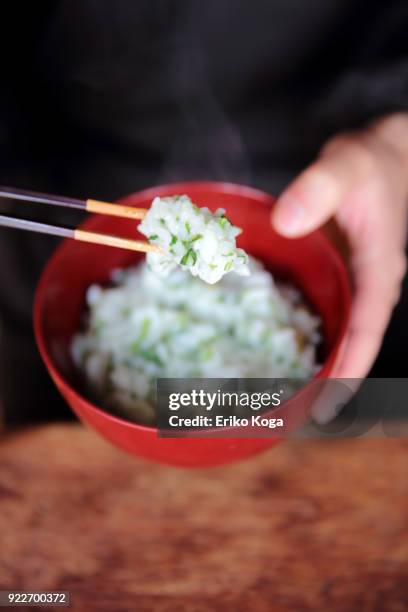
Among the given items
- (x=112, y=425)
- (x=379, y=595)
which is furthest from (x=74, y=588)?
(x=379, y=595)

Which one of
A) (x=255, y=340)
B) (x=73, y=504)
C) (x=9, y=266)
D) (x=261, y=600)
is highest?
(x=9, y=266)

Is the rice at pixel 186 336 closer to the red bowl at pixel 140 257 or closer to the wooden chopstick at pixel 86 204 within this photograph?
the red bowl at pixel 140 257

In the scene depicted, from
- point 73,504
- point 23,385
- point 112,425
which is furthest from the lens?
point 23,385

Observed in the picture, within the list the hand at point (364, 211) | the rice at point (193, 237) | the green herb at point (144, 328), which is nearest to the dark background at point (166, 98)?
the hand at point (364, 211)

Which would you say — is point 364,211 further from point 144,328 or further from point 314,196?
point 144,328

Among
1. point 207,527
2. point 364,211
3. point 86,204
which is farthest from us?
point 364,211

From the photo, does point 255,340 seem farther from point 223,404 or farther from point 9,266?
point 9,266

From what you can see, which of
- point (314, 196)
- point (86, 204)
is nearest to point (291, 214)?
point (314, 196)
